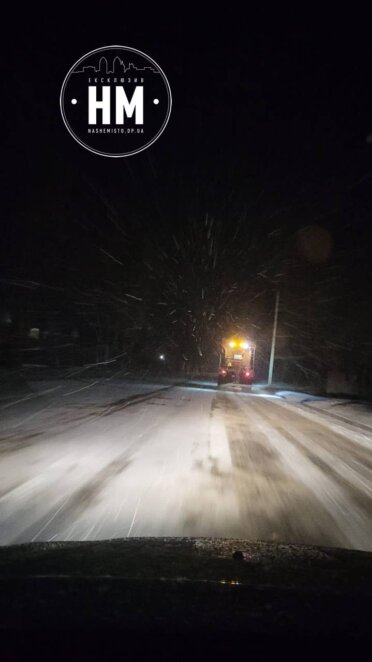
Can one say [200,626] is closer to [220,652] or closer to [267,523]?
[220,652]

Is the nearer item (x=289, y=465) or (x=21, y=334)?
(x=289, y=465)

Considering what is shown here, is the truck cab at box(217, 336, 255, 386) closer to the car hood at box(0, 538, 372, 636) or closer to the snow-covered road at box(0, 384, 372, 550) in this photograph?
the snow-covered road at box(0, 384, 372, 550)

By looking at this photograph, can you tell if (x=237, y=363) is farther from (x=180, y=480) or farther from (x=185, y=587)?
(x=185, y=587)

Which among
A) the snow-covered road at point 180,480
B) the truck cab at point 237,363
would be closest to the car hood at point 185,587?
the snow-covered road at point 180,480

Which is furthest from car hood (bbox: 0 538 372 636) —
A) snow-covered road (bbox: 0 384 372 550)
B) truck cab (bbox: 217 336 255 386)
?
truck cab (bbox: 217 336 255 386)

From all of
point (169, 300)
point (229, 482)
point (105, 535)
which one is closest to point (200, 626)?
point (105, 535)

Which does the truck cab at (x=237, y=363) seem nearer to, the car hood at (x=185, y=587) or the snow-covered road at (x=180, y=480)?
the snow-covered road at (x=180, y=480)

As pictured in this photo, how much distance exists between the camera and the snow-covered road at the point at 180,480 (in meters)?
5.65

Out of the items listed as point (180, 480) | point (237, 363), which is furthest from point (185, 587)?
point (237, 363)

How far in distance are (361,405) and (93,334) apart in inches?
1471

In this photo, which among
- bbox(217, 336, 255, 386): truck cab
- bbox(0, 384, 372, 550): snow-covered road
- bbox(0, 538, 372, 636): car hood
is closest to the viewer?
bbox(0, 538, 372, 636): car hood

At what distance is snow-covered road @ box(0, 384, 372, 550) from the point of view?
18.5 ft

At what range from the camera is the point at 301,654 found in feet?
8.42

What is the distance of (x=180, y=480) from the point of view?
7941mm
